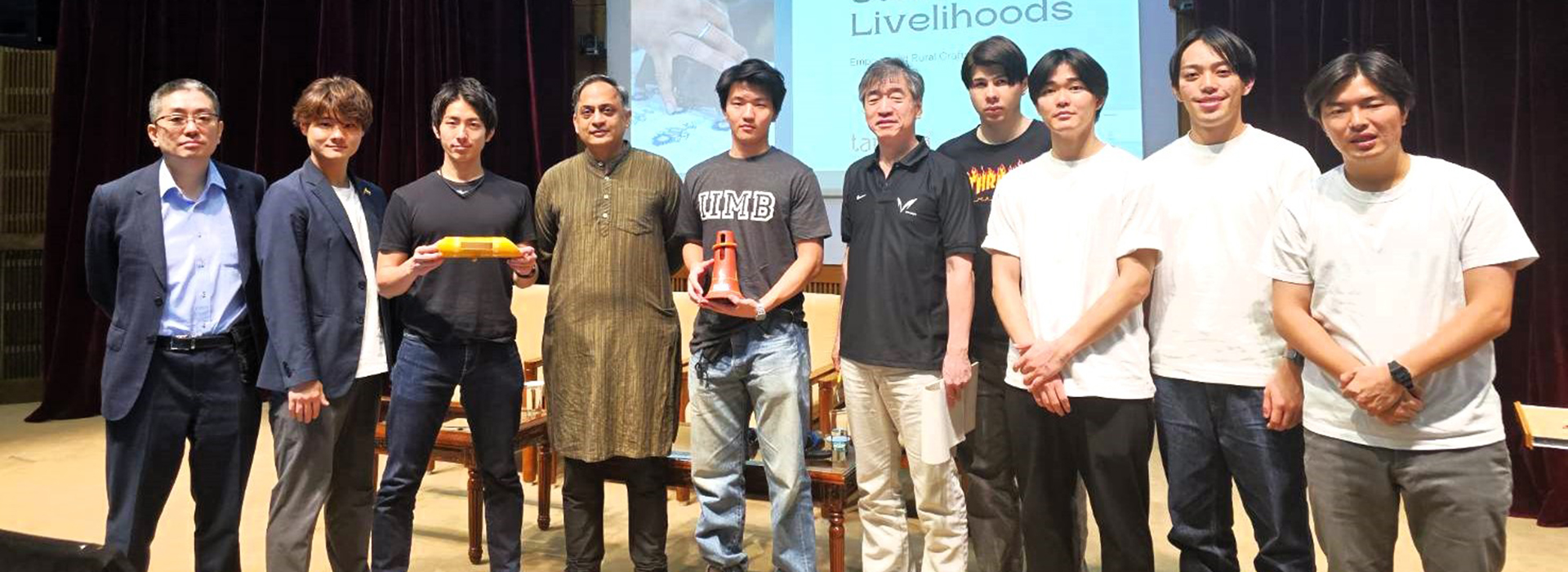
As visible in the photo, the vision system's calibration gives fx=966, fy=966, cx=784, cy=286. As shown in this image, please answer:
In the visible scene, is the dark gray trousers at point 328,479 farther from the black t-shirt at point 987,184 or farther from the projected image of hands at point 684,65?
the projected image of hands at point 684,65

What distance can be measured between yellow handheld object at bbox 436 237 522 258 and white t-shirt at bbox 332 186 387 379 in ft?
0.84

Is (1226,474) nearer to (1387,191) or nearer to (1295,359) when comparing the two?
(1295,359)

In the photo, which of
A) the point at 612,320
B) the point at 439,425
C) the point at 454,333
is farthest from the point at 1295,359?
the point at 439,425

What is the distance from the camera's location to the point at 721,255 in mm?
2223

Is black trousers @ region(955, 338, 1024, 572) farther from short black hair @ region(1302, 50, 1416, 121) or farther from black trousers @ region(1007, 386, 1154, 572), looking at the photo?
short black hair @ region(1302, 50, 1416, 121)

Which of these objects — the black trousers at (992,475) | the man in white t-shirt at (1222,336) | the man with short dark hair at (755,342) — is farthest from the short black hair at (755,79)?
the man in white t-shirt at (1222,336)

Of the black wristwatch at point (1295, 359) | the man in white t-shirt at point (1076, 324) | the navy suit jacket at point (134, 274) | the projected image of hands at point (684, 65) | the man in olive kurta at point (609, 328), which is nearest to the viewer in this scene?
the black wristwatch at point (1295, 359)

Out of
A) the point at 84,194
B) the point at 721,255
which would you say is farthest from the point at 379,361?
the point at 84,194

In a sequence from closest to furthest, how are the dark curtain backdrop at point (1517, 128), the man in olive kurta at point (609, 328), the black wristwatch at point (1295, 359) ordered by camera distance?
the black wristwatch at point (1295, 359)
the man in olive kurta at point (609, 328)
the dark curtain backdrop at point (1517, 128)

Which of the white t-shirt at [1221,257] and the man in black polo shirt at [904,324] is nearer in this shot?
the white t-shirt at [1221,257]

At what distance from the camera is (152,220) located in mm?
2209

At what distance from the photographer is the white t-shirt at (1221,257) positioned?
6.23 feet

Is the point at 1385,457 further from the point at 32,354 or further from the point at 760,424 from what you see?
the point at 32,354

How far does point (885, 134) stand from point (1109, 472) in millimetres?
906
